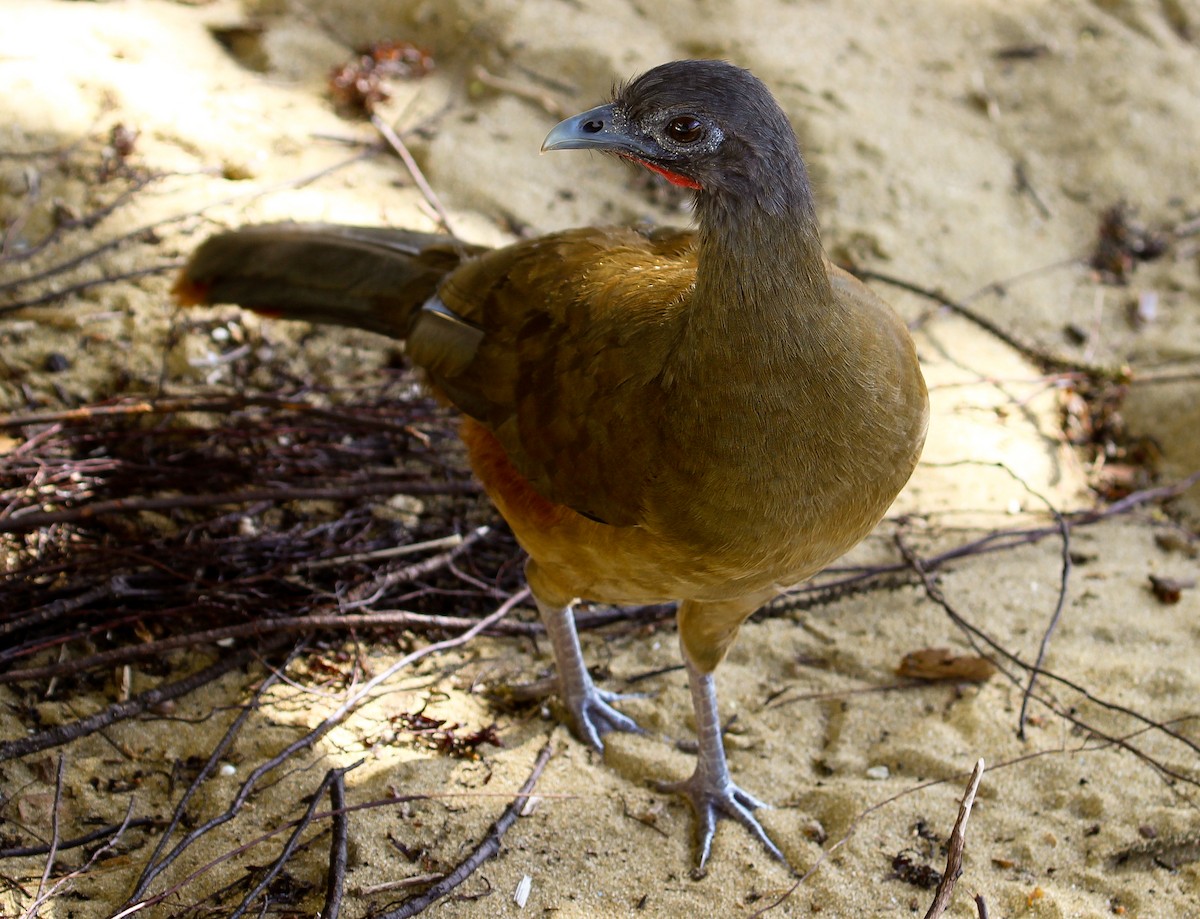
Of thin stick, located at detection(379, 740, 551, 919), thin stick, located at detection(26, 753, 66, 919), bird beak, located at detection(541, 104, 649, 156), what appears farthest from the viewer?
thin stick, located at detection(379, 740, 551, 919)

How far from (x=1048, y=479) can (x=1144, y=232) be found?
6.00ft

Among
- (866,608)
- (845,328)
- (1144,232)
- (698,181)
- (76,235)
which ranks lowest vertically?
(866,608)

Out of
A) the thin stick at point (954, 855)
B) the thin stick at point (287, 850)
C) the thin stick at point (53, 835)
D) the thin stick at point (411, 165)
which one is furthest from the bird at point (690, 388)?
the thin stick at point (411, 165)

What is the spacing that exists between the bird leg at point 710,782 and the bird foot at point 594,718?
11.2 inches

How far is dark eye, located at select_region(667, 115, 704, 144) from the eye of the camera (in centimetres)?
226

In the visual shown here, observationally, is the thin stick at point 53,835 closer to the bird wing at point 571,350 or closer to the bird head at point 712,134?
the bird wing at point 571,350

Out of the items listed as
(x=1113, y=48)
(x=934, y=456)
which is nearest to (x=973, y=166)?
(x=1113, y=48)

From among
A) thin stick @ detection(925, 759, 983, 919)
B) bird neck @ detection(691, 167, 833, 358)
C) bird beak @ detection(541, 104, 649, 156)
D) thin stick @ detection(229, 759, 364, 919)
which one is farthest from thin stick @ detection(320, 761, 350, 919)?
bird beak @ detection(541, 104, 649, 156)

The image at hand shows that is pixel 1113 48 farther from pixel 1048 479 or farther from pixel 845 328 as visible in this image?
pixel 845 328

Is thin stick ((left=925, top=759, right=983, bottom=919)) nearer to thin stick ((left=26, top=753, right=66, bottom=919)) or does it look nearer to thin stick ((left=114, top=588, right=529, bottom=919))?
thin stick ((left=114, top=588, right=529, bottom=919))

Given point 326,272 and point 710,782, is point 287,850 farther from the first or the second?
point 326,272

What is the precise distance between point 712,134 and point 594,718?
6.22ft

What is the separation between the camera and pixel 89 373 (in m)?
4.18

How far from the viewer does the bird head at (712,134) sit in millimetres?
2236
